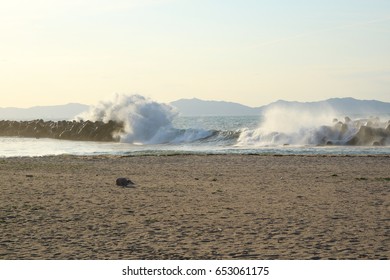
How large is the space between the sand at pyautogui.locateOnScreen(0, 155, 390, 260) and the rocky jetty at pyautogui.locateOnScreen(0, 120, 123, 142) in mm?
33904

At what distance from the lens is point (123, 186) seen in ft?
51.6

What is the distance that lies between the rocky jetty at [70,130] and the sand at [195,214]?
3390 centimetres

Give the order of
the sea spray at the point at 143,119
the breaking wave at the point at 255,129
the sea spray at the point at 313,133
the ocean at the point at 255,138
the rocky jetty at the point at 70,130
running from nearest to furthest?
the ocean at the point at 255,138
the sea spray at the point at 313,133
the breaking wave at the point at 255,129
the sea spray at the point at 143,119
the rocky jetty at the point at 70,130

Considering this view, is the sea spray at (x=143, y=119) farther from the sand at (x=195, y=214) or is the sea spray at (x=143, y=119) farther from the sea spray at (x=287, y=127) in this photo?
the sand at (x=195, y=214)

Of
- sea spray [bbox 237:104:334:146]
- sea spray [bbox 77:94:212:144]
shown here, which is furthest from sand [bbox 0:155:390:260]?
sea spray [bbox 77:94:212:144]

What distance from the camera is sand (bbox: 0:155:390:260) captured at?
796 cm

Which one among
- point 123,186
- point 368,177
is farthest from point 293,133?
point 123,186

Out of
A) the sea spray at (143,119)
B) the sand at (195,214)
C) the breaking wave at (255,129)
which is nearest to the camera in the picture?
the sand at (195,214)

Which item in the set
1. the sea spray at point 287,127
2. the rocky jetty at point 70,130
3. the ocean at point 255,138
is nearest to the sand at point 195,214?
the ocean at point 255,138

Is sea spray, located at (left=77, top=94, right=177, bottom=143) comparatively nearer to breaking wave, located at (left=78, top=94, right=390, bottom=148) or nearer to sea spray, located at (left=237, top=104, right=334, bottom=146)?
breaking wave, located at (left=78, top=94, right=390, bottom=148)

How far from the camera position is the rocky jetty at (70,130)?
5478cm

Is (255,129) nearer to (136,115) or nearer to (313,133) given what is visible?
(313,133)

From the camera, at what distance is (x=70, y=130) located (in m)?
59.3
